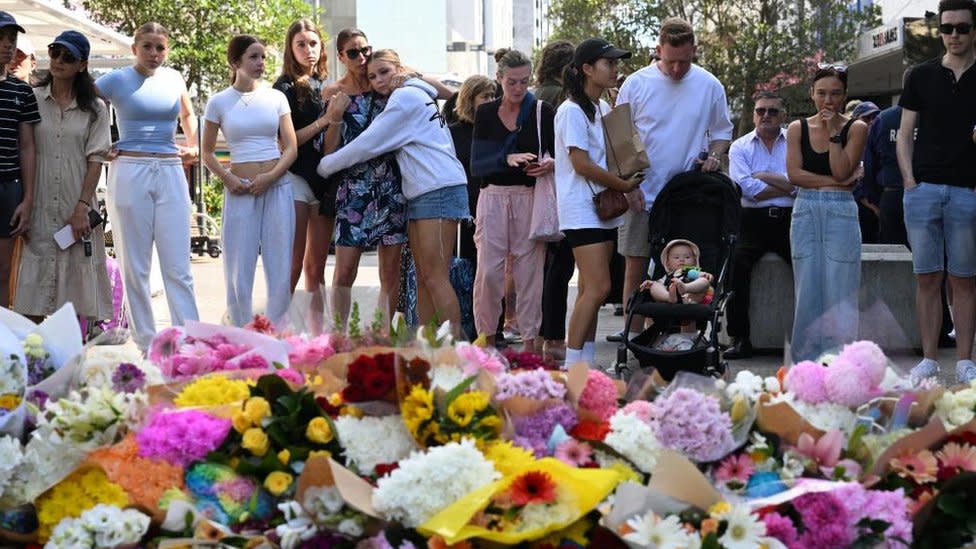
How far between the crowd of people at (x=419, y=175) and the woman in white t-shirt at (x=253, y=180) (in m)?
0.01

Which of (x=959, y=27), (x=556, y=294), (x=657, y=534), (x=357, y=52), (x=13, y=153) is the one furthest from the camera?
(x=556, y=294)

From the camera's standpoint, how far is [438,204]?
8.38 metres

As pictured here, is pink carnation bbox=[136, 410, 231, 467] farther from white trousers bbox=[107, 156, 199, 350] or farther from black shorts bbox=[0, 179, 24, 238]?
black shorts bbox=[0, 179, 24, 238]

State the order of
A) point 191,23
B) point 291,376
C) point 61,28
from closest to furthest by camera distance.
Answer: point 291,376
point 61,28
point 191,23

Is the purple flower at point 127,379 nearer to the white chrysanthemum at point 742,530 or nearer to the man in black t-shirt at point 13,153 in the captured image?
the white chrysanthemum at point 742,530

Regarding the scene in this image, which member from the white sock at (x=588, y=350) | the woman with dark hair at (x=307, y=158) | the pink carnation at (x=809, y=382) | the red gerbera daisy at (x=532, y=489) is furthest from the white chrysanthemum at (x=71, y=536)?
the woman with dark hair at (x=307, y=158)

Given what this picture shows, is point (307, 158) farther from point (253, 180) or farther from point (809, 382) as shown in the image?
point (809, 382)

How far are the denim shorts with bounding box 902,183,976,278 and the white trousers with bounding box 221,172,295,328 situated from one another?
353cm

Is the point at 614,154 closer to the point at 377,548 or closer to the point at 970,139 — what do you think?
the point at 970,139

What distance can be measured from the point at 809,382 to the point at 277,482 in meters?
1.27

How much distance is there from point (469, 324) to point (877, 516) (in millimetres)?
6682

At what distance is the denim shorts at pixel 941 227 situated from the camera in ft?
27.1

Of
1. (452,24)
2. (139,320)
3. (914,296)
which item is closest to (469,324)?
(139,320)

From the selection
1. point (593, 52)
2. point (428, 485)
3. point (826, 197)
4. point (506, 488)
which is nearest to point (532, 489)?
point (506, 488)
